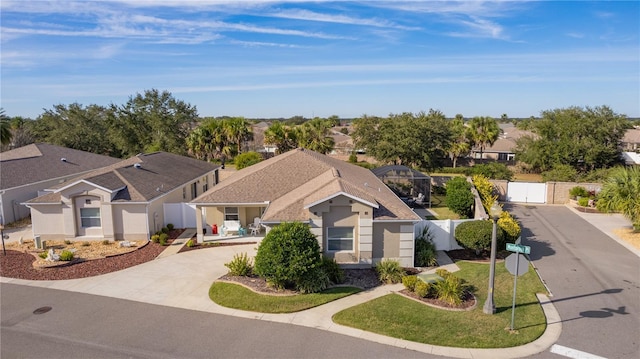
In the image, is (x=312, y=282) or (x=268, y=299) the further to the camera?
(x=312, y=282)

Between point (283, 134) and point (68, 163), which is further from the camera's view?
point (283, 134)

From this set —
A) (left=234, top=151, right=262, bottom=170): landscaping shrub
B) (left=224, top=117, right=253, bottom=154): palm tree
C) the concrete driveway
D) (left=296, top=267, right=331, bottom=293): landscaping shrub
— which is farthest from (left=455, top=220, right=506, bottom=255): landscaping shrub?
(left=224, top=117, right=253, bottom=154): palm tree

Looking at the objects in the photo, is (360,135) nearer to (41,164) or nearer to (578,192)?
(578,192)

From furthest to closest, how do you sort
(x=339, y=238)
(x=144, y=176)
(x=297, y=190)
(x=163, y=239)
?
1. (x=144, y=176)
2. (x=297, y=190)
3. (x=163, y=239)
4. (x=339, y=238)

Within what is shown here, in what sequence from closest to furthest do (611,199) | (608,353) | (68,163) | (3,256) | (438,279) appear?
(608,353) → (438,279) → (3,256) → (611,199) → (68,163)

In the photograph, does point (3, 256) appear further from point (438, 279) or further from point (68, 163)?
point (438, 279)

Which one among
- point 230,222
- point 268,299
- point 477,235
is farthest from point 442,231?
point 230,222

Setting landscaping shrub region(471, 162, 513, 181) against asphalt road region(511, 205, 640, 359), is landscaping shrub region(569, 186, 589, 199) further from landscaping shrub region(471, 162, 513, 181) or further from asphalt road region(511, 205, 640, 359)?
landscaping shrub region(471, 162, 513, 181)

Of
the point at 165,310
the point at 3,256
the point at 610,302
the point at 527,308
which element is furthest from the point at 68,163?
the point at 610,302
